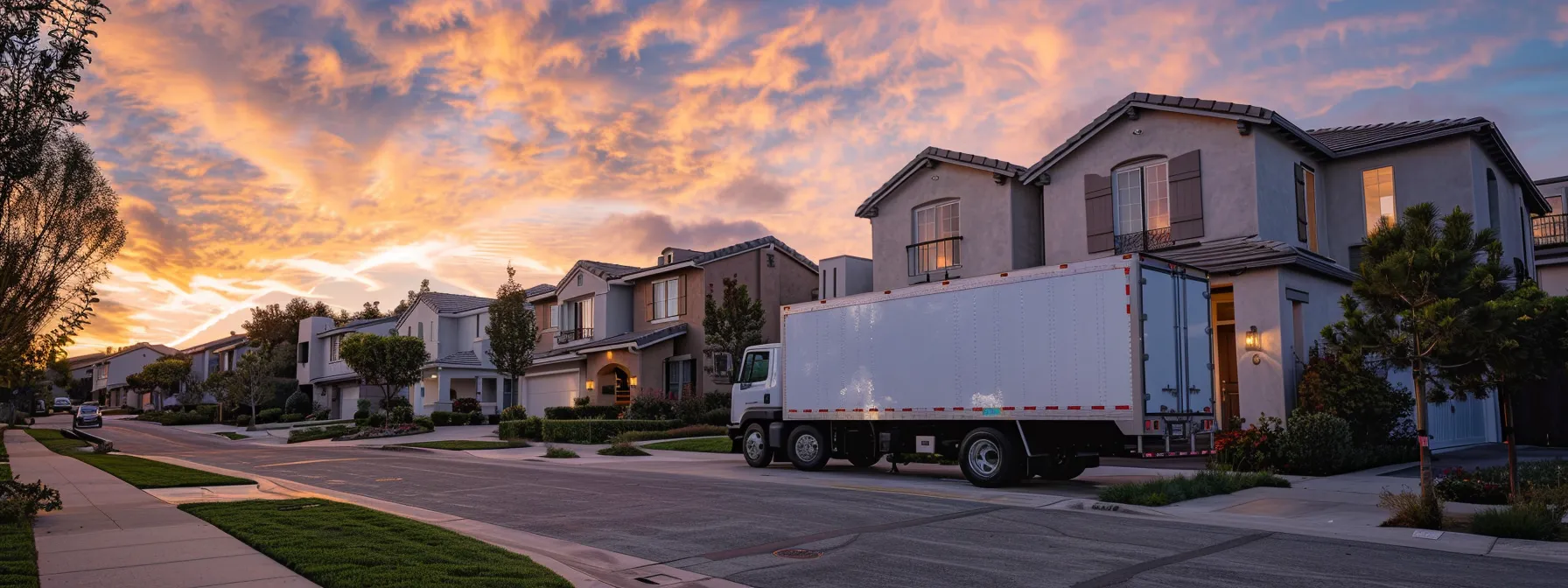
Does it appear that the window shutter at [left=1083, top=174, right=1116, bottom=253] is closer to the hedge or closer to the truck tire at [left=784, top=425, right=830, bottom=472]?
the truck tire at [left=784, top=425, right=830, bottom=472]

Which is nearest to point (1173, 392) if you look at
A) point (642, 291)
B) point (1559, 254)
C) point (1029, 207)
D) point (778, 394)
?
point (778, 394)

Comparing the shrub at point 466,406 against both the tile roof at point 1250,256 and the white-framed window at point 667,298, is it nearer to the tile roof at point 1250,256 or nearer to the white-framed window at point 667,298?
the white-framed window at point 667,298

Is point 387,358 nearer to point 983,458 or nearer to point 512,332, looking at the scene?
point 512,332

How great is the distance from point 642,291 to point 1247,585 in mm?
38364

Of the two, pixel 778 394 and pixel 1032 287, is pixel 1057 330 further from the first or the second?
pixel 778 394

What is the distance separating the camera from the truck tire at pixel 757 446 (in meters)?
21.7

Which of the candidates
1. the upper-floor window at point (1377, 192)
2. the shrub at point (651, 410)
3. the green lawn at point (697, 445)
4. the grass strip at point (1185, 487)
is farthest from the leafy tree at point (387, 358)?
the upper-floor window at point (1377, 192)

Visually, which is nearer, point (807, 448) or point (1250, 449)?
point (1250, 449)

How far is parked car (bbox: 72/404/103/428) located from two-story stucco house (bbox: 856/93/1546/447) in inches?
2152

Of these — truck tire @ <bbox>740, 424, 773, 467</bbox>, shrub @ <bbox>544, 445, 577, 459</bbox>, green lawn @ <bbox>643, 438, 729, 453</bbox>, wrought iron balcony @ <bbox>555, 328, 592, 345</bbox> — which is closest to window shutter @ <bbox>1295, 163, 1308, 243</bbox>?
truck tire @ <bbox>740, 424, 773, 467</bbox>

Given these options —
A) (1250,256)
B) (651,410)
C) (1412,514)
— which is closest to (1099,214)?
(1250,256)

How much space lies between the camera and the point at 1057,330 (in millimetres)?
15656

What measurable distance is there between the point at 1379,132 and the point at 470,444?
27953 millimetres

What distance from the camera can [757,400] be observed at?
21.9 m
